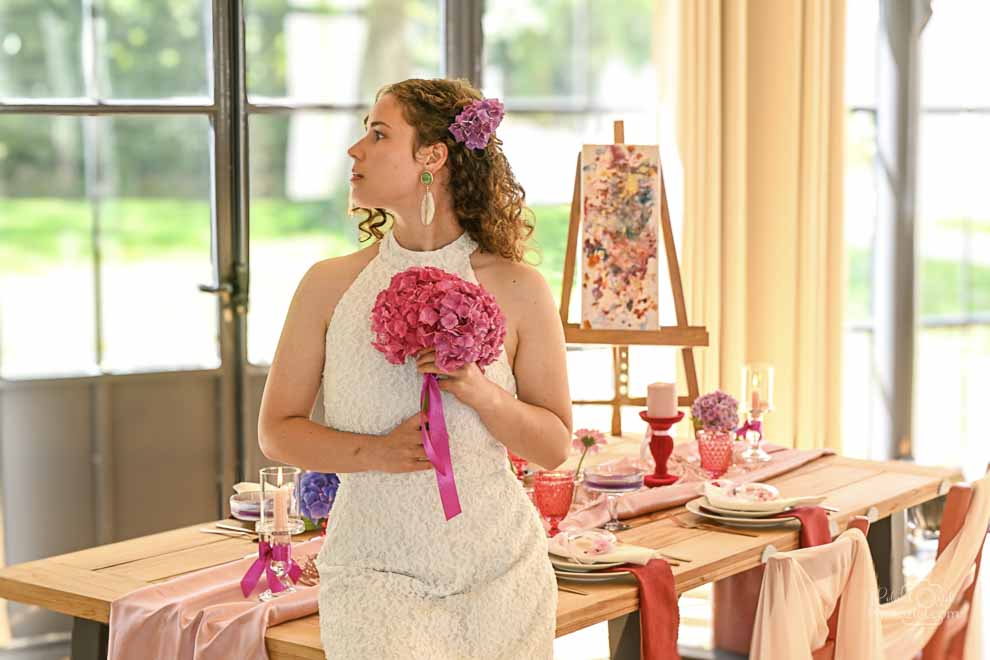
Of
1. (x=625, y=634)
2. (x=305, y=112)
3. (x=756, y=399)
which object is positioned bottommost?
(x=625, y=634)

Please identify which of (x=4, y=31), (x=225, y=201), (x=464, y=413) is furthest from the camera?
(x=225, y=201)

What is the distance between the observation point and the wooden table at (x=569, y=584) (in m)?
2.38

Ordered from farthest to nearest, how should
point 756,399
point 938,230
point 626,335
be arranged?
point 938,230 → point 626,335 → point 756,399

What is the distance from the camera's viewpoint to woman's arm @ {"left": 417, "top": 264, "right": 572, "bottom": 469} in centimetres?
227

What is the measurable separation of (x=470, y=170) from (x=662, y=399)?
1154mm

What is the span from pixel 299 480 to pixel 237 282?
1719 millimetres

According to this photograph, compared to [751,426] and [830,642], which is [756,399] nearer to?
[751,426]

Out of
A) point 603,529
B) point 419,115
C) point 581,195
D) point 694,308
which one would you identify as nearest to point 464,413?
point 419,115

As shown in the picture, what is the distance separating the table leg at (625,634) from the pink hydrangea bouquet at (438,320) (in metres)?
0.65

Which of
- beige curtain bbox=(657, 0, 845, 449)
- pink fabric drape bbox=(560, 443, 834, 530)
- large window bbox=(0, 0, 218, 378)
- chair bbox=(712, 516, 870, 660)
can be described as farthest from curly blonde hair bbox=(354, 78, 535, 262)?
beige curtain bbox=(657, 0, 845, 449)

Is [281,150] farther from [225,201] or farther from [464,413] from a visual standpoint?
[464,413]

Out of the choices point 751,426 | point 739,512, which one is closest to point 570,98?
point 751,426

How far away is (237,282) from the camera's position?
14.3 ft

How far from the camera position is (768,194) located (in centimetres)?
513
